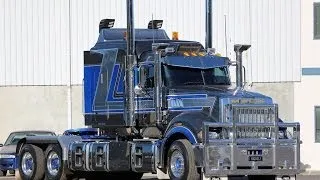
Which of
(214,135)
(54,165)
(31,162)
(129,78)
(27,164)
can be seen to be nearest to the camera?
(214,135)

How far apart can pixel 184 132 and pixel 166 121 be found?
3.66 ft

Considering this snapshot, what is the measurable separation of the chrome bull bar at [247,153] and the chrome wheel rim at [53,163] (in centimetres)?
595

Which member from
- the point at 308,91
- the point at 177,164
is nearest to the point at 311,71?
the point at 308,91

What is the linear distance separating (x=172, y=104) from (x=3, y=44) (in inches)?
689

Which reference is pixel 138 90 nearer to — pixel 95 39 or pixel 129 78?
pixel 129 78

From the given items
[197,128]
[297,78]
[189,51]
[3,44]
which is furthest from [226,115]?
[3,44]

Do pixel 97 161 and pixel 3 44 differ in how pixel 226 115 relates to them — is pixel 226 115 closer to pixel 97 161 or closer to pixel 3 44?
pixel 97 161

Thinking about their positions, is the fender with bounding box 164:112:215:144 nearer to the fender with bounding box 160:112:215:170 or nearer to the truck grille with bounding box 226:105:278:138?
the fender with bounding box 160:112:215:170

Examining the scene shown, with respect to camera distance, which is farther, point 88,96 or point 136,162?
point 88,96

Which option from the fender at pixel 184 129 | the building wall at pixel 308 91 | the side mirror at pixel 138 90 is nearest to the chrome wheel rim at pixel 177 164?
the fender at pixel 184 129

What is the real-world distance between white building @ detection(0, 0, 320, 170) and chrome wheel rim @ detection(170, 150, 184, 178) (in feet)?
52.4

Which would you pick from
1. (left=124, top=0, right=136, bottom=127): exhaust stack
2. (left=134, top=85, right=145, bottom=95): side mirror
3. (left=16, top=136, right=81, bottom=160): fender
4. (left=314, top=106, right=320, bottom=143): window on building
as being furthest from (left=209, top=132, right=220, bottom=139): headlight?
(left=314, top=106, right=320, bottom=143): window on building

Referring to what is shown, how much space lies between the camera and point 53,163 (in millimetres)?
23906

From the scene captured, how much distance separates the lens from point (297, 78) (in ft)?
116
